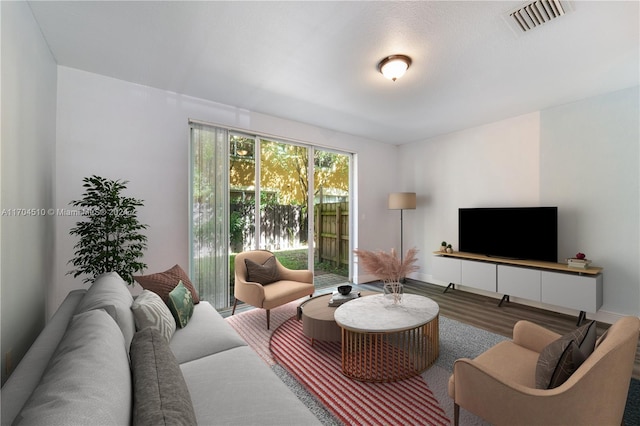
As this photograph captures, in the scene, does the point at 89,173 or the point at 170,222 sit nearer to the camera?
the point at 89,173

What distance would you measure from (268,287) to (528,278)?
3253 mm

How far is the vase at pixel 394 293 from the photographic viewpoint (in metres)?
2.48

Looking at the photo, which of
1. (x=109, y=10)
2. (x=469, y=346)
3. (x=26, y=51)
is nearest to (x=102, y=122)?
(x=26, y=51)

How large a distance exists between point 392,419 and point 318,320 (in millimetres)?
935

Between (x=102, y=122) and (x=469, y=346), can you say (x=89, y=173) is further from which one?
(x=469, y=346)


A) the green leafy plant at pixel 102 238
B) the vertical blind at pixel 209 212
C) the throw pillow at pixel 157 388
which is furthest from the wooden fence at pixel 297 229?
the throw pillow at pixel 157 388

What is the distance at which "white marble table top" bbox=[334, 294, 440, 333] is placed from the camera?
2064 mm

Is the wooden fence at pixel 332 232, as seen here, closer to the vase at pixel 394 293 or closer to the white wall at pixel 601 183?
the vase at pixel 394 293

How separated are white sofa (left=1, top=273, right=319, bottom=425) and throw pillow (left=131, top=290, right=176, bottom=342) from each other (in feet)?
0.21

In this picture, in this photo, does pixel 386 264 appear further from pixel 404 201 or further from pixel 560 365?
pixel 404 201

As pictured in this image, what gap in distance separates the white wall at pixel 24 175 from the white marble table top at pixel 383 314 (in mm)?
2045

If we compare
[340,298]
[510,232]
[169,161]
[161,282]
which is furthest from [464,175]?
[161,282]

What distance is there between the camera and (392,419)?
5.60ft

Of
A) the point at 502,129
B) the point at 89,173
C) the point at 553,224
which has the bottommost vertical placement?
the point at 553,224
